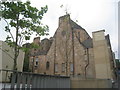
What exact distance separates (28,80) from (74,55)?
592 inches

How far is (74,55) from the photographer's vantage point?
760 inches

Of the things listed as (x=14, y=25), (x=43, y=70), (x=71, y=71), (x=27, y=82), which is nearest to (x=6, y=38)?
(x=14, y=25)

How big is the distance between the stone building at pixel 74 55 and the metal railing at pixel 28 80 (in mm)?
10046

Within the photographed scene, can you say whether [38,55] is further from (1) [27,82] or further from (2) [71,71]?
(1) [27,82]

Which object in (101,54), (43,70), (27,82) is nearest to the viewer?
→ (27,82)

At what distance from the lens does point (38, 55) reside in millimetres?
23656

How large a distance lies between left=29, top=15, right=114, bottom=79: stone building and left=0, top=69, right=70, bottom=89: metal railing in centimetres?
1005

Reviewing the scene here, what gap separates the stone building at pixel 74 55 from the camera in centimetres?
1578

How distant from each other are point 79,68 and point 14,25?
527 inches

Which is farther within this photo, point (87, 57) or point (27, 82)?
point (87, 57)

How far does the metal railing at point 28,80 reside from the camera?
413 cm

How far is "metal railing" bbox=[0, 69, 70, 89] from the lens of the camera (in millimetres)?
4129

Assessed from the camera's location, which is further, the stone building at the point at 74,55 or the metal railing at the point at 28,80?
the stone building at the point at 74,55

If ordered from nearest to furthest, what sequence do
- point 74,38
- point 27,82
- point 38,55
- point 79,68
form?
point 27,82 → point 79,68 → point 74,38 → point 38,55
